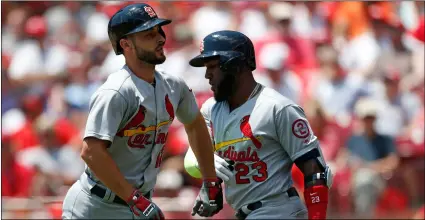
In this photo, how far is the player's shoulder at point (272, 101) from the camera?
5.36 metres

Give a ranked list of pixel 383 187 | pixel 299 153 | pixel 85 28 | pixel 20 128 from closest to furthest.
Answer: pixel 299 153 < pixel 383 187 < pixel 20 128 < pixel 85 28

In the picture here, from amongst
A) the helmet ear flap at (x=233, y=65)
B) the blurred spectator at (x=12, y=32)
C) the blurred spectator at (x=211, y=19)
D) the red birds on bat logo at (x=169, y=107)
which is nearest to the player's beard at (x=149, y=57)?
the red birds on bat logo at (x=169, y=107)

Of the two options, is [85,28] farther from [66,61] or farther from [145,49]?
[145,49]

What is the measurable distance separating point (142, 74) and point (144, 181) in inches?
24.6

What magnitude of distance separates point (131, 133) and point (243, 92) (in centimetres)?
72

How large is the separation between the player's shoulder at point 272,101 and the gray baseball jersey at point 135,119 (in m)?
0.53

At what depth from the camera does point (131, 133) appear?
5.39 metres

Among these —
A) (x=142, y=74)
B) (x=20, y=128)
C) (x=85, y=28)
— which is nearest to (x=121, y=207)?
(x=142, y=74)

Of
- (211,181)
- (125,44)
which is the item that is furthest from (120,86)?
(211,181)

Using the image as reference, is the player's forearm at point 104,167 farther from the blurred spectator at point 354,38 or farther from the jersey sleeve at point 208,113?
the blurred spectator at point 354,38

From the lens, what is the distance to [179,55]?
34.3 feet

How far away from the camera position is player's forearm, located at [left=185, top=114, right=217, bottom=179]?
18.6ft

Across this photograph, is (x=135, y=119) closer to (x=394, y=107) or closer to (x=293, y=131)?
(x=293, y=131)

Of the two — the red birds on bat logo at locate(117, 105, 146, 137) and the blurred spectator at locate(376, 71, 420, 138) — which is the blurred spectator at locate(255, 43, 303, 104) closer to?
the blurred spectator at locate(376, 71, 420, 138)
